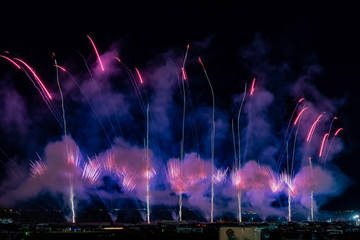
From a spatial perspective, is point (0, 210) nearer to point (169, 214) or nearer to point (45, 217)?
point (45, 217)

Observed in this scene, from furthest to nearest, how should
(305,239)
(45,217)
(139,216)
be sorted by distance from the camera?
(139,216) < (45,217) < (305,239)

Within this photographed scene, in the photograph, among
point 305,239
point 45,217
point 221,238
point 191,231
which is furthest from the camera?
point 45,217

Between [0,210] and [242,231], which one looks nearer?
[242,231]

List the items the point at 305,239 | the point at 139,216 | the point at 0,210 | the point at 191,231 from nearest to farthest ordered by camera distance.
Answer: the point at 305,239 → the point at 191,231 → the point at 0,210 → the point at 139,216

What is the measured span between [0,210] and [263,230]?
292ft

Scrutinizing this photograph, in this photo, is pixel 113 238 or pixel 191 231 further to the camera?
pixel 191 231

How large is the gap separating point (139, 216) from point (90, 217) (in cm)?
1630

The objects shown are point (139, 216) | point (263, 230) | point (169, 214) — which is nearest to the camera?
point (263, 230)

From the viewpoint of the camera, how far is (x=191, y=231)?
147 feet

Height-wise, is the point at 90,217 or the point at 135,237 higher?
the point at 90,217

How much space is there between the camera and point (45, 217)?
95312mm

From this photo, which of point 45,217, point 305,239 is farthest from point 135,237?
point 45,217

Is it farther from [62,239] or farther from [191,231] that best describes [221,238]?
[191,231]

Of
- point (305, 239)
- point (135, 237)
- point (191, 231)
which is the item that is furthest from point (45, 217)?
point (305, 239)
